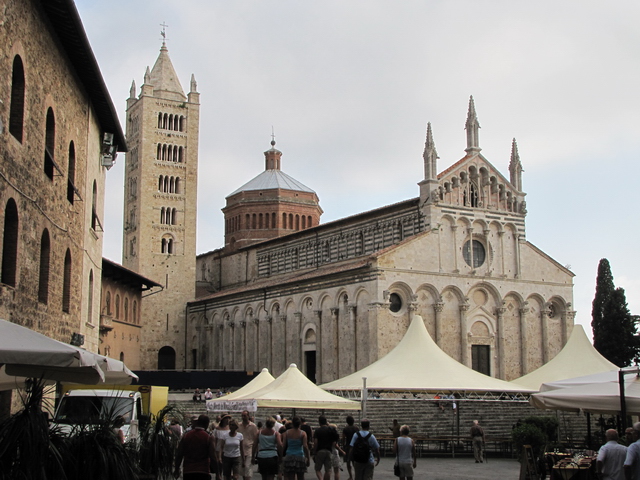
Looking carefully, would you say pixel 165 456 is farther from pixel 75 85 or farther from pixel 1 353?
pixel 75 85

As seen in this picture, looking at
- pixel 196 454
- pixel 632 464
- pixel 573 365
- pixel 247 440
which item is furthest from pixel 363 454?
pixel 573 365

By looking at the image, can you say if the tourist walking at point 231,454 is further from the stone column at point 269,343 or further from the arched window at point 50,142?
the stone column at point 269,343

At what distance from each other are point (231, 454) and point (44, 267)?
5956 mm

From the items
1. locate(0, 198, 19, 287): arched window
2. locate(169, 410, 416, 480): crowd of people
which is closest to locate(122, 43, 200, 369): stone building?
locate(169, 410, 416, 480): crowd of people

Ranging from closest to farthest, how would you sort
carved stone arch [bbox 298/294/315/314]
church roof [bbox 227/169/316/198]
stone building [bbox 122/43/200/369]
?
carved stone arch [bbox 298/294/315/314] < stone building [bbox 122/43/200/369] < church roof [bbox 227/169/316/198]

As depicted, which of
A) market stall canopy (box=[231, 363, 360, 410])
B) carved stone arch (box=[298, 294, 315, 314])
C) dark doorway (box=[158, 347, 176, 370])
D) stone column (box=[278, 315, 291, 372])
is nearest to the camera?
market stall canopy (box=[231, 363, 360, 410])

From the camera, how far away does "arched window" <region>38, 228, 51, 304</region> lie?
17188 mm

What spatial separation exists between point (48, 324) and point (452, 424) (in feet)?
64.8

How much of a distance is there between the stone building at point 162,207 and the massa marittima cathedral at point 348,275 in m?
0.07

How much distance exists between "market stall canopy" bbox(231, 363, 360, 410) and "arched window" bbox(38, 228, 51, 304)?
264 inches

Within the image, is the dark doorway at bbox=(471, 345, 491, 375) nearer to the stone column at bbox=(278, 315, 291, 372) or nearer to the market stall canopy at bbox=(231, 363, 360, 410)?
the stone column at bbox=(278, 315, 291, 372)

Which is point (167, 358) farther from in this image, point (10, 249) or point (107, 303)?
point (10, 249)

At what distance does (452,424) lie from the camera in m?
32.9

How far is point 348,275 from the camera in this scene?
41.0 m
